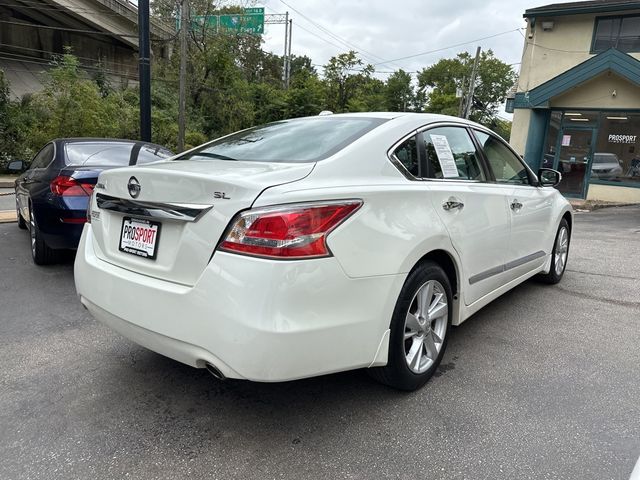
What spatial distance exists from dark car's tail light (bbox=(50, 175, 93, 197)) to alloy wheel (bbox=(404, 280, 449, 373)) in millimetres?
3565

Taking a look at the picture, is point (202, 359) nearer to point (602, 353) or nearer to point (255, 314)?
point (255, 314)

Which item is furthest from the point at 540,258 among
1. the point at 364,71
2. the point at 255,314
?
the point at 364,71

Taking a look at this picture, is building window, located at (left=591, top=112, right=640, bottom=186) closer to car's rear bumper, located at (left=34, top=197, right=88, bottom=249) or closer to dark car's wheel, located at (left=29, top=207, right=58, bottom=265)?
car's rear bumper, located at (left=34, top=197, right=88, bottom=249)

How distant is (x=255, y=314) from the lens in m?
1.97

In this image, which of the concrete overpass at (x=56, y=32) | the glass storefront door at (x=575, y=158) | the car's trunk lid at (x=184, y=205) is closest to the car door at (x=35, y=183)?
the car's trunk lid at (x=184, y=205)

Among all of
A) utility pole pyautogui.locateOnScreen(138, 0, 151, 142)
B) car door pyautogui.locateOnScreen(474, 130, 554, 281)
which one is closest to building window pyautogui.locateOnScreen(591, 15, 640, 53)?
car door pyautogui.locateOnScreen(474, 130, 554, 281)

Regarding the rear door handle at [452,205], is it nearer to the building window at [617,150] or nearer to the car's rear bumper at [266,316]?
the car's rear bumper at [266,316]

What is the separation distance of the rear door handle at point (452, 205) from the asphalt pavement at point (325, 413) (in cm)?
105

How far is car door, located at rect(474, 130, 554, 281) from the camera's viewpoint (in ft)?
12.3

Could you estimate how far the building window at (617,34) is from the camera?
13.9 meters

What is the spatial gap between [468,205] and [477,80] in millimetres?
66449

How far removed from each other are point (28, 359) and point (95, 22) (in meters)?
30.0

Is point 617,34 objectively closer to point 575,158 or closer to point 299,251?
point 575,158

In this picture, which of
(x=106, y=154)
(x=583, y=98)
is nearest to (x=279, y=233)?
(x=106, y=154)
